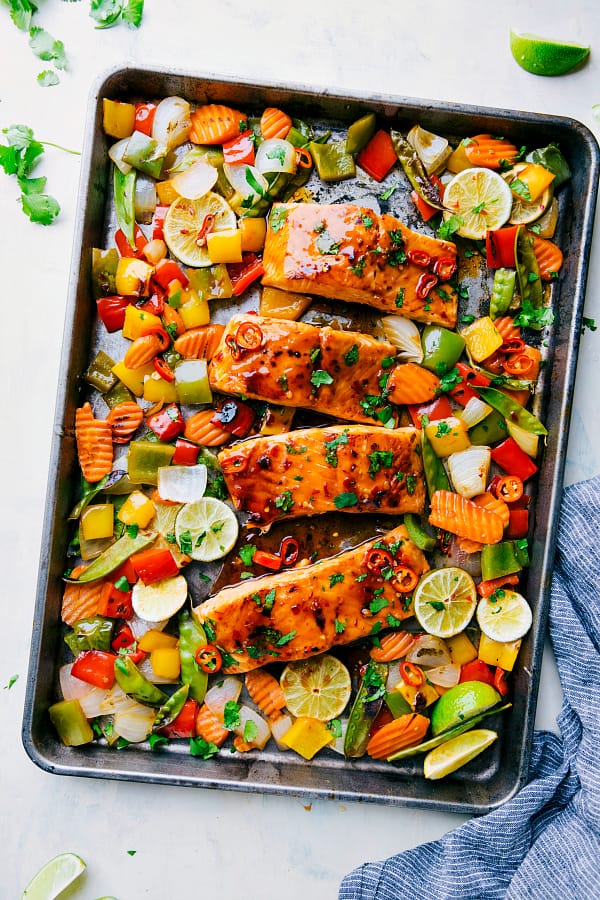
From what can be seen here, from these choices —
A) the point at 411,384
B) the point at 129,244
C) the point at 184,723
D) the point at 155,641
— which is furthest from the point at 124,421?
the point at 184,723

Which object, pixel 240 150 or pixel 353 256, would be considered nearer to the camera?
pixel 353 256

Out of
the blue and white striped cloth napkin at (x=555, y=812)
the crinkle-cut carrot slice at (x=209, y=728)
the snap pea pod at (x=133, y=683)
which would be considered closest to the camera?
the blue and white striped cloth napkin at (x=555, y=812)

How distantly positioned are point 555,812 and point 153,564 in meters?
2.60

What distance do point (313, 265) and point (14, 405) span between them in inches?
74.1

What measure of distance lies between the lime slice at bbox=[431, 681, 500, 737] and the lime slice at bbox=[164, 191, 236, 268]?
2.73 metres

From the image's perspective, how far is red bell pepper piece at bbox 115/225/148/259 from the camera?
13.9 feet

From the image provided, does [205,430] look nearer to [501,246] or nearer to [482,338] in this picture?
[482,338]

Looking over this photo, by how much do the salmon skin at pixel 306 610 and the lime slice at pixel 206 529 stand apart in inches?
10.1

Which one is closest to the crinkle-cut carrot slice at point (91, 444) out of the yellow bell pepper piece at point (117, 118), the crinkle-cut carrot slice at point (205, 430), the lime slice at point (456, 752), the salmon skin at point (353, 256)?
the crinkle-cut carrot slice at point (205, 430)

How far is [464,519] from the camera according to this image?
4172 millimetres

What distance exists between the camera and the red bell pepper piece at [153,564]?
416 centimetres

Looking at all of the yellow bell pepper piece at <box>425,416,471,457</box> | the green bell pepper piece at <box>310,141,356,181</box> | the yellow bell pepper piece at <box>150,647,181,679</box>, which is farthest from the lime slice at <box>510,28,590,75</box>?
the yellow bell pepper piece at <box>150,647,181,679</box>

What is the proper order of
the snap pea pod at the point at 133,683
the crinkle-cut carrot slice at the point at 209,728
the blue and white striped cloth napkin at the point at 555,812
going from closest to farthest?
1. the blue and white striped cloth napkin at the point at 555,812
2. the snap pea pod at the point at 133,683
3. the crinkle-cut carrot slice at the point at 209,728

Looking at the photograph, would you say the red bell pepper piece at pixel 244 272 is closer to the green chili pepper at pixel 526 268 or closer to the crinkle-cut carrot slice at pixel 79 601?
the green chili pepper at pixel 526 268
